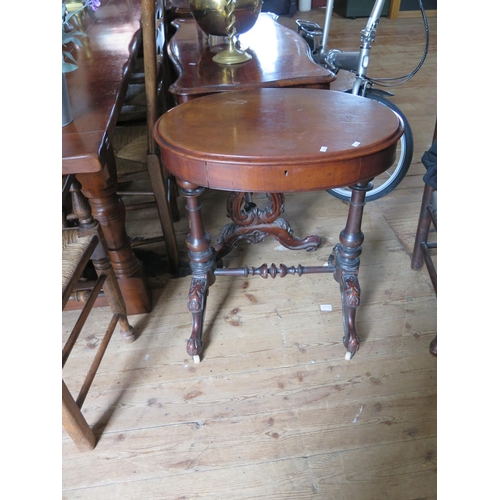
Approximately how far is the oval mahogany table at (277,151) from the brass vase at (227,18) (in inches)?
11.7

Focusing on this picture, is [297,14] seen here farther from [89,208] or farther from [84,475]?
[84,475]

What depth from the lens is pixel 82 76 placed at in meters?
1.40

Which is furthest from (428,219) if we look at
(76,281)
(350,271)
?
(76,281)

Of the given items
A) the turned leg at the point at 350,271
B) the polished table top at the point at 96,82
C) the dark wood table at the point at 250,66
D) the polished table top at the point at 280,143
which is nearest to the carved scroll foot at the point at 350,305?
the turned leg at the point at 350,271

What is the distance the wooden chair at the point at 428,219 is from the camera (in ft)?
4.44

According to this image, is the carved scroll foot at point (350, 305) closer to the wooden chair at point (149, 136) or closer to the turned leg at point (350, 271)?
the turned leg at point (350, 271)

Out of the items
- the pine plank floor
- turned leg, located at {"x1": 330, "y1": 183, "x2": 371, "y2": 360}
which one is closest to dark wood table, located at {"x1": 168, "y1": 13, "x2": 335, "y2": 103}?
turned leg, located at {"x1": 330, "y1": 183, "x2": 371, "y2": 360}

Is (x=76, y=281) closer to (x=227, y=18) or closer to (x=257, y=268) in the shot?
(x=257, y=268)

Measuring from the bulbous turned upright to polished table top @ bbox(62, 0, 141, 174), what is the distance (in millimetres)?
306

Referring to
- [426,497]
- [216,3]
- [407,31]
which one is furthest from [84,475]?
[407,31]

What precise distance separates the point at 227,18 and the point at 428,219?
1007 millimetres

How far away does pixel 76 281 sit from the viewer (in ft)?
3.54

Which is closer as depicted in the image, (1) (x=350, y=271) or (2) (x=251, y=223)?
(1) (x=350, y=271)

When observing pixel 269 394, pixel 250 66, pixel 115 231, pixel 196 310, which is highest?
pixel 250 66
